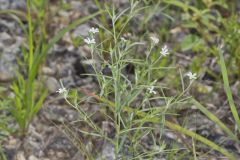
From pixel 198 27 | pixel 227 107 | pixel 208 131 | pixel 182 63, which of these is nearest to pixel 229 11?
pixel 198 27

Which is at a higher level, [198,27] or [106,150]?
[198,27]

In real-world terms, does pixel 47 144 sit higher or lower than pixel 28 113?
lower

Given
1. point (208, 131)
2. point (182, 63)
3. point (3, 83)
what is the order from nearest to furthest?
1. point (208, 131)
2. point (3, 83)
3. point (182, 63)

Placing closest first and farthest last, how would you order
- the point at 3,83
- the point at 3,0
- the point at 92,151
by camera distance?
1. the point at 92,151
2. the point at 3,83
3. the point at 3,0

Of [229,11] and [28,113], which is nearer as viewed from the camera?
[28,113]

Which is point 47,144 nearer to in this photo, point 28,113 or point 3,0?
point 28,113

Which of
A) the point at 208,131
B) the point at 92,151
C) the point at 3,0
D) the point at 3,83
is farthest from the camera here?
the point at 3,0

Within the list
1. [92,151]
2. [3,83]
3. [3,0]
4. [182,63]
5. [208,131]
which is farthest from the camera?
[3,0]

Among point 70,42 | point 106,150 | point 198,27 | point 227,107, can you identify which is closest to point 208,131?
point 227,107

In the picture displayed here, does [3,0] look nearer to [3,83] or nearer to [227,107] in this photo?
[3,83]
